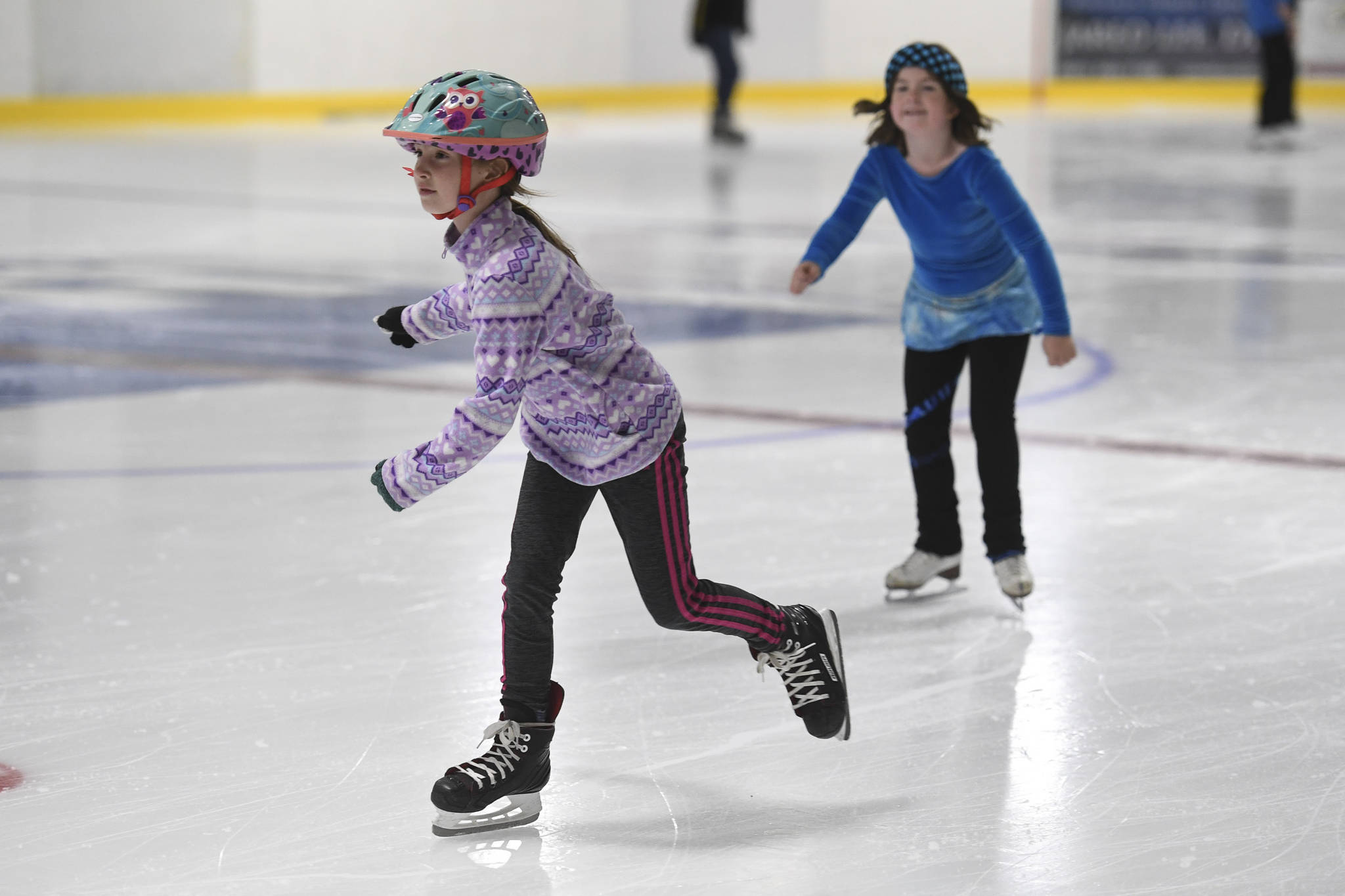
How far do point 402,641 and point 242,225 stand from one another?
23.7 ft

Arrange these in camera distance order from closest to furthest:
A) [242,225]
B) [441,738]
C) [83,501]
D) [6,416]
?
[441,738]
[83,501]
[6,416]
[242,225]

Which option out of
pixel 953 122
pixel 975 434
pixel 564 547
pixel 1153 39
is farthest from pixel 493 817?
pixel 1153 39

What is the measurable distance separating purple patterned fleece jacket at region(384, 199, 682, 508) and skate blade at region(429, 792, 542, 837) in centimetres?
43

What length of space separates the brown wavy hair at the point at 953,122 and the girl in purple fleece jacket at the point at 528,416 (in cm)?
112

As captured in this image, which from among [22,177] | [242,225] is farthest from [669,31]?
[242,225]

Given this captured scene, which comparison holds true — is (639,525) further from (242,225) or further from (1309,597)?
(242,225)

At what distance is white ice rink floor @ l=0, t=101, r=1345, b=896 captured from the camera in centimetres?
254

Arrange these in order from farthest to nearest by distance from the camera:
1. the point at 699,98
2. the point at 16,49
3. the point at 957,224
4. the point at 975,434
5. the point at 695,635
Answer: the point at 699,98 < the point at 16,49 < the point at 975,434 < the point at 957,224 < the point at 695,635

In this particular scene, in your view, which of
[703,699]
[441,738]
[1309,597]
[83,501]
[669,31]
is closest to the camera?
[441,738]

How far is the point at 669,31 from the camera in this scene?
22859 millimetres

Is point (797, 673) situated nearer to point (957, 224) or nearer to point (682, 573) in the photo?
point (682, 573)

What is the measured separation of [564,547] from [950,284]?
4.23 ft

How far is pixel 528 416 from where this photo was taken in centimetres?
262

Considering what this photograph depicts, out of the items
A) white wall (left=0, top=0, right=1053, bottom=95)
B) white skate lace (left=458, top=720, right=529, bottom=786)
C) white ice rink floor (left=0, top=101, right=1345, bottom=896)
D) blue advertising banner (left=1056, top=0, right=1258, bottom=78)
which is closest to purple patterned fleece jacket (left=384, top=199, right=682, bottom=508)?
white skate lace (left=458, top=720, right=529, bottom=786)
